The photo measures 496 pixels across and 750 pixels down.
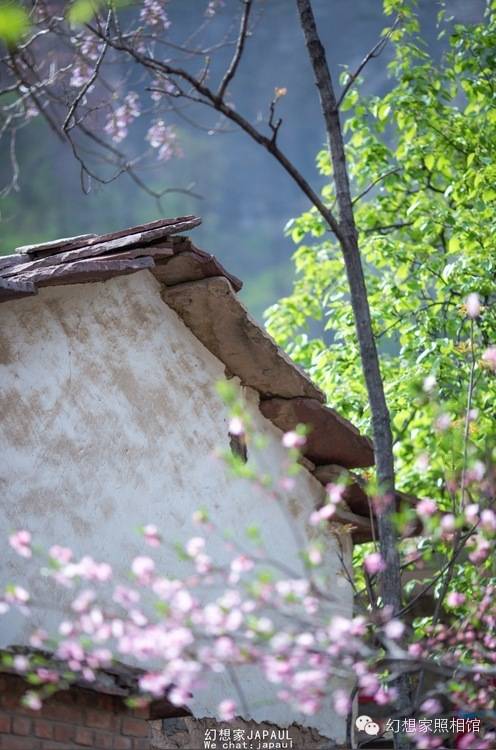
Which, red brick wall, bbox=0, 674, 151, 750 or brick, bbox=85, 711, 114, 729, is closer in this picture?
red brick wall, bbox=0, 674, 151, 750

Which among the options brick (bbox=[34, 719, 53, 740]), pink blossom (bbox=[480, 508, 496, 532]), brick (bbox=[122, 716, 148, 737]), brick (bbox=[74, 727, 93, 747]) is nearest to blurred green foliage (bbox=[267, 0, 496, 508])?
pink blossom (bbox=[480, 508, 496, 532])

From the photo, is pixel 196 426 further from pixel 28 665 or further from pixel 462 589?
pixel 462 589

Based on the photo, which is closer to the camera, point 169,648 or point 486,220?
point 169,648

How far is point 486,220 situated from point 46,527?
4773mm

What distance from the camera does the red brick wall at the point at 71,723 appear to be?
4.16 meters

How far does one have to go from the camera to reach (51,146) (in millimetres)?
17297

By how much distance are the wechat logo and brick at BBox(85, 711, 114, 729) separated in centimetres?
253

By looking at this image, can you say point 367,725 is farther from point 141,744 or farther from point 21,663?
point 21,663

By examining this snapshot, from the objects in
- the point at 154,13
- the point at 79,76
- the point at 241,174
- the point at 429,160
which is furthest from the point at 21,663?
the point at 241,174

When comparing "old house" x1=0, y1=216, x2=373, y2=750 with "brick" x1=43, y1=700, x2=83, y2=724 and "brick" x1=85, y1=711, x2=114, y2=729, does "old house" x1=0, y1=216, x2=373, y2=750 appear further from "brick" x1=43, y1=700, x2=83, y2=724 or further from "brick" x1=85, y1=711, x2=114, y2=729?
"brick" x1=43, y1=700, x2=83, y2=724

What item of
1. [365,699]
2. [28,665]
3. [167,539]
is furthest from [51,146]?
[28,665]

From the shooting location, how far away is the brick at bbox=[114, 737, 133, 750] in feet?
14.6

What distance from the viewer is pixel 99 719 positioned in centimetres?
441

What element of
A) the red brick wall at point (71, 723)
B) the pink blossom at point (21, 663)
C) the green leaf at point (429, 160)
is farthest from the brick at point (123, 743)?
the green leaf at point (429, 160)
